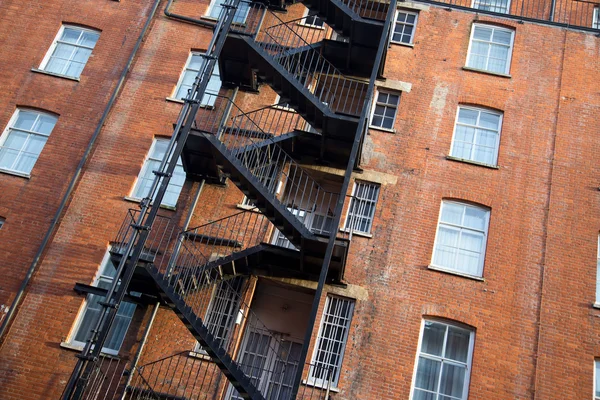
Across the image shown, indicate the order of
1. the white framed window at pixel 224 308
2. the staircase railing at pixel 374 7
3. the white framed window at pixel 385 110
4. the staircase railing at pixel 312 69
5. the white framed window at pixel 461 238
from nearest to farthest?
the white framed window at pixel 224 308 < the white framed window at pixel 461 238 < the staircase railing at pixel 312 69 < the white framed window at pixel 385 110 < the staircase railing at pixel 374 7

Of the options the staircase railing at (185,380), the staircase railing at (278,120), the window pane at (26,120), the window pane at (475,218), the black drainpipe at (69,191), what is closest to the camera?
the staircase railing at (185,380)

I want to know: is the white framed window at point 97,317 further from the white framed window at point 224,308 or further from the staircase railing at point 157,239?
the white framed window at point 224,308

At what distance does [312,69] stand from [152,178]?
209 inches

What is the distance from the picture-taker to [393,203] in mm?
16812

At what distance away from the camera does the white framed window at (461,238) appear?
16250mm

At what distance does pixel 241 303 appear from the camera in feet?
50.8

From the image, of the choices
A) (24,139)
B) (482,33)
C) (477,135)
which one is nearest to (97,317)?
(24,139)

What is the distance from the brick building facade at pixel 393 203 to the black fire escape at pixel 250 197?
439mm

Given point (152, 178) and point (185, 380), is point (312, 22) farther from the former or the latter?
point (185, 380)

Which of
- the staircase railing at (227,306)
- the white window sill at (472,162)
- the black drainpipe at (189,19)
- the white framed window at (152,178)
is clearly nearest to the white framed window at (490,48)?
the white window sill at (472,162)

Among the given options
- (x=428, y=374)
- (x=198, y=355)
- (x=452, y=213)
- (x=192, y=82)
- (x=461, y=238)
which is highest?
(x=192, y=82)

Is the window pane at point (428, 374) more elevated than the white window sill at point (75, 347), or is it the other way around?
the window pane at point (428, 374)

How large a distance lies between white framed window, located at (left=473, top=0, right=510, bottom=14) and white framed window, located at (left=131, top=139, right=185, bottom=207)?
36.1 feet

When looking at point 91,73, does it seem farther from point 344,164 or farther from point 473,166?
point 473,166
